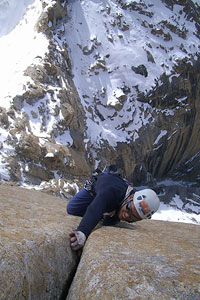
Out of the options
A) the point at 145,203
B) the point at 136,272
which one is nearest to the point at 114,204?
the point at 145,203

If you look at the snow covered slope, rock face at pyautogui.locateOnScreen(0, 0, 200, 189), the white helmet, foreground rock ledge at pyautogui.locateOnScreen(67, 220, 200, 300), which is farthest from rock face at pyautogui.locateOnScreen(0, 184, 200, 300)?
rock face at pyautogui.locateOnScreen(0, 0, 200, 189)

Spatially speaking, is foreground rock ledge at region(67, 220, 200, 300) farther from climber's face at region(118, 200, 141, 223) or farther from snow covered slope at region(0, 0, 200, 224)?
snow covered slope at region(0, 0, 200, 224)

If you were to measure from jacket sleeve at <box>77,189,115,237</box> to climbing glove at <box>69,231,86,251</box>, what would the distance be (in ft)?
0.34

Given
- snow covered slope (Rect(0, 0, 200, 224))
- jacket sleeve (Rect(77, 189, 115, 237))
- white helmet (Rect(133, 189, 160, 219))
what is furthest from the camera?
snow covered slope (Rect(0, 0, 200, 224))

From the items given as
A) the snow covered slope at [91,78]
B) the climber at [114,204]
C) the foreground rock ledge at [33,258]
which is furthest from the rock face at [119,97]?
the foreground rock ledge at [33,258]

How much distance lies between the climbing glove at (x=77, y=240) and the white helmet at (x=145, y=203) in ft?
3.00

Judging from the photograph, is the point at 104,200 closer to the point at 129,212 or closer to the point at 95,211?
the point at 95,211

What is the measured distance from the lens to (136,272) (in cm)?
212

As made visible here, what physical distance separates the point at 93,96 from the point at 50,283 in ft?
83.9

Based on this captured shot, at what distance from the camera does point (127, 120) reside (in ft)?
90.0

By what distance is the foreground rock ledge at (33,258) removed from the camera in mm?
2146

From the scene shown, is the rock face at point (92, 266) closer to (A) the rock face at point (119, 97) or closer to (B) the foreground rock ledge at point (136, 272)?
(B) the foreground rock ledge at point (136, 272)

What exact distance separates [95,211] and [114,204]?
47 centimetres

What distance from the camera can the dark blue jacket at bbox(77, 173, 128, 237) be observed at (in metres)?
3.34
